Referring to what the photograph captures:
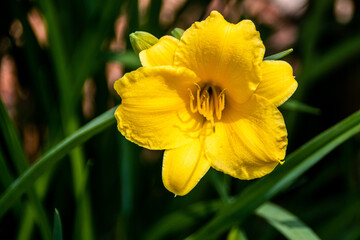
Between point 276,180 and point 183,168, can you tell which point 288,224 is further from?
point 183,168

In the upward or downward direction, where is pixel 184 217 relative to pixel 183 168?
downward

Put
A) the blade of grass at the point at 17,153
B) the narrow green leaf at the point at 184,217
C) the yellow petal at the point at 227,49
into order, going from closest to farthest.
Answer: the yellow petal at the point at 227,49
the blade of grass at the point at 17,153
the narrow green leaf at the point at 184,217

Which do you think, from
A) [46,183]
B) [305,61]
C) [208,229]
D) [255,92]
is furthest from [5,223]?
[305,61]

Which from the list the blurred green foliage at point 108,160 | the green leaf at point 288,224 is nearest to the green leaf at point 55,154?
the blurred green foliage at point 108,160

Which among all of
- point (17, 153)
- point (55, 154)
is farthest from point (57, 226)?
point (17, 153)

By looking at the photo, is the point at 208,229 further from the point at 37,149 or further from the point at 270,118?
the point at 37,149

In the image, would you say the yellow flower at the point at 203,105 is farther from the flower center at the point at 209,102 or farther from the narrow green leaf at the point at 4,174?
the narrow green leaf at the point at 4,174

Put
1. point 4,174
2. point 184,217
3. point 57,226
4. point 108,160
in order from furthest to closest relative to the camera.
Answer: point 108,160, point 184,217, point 4,174, point 57,226
